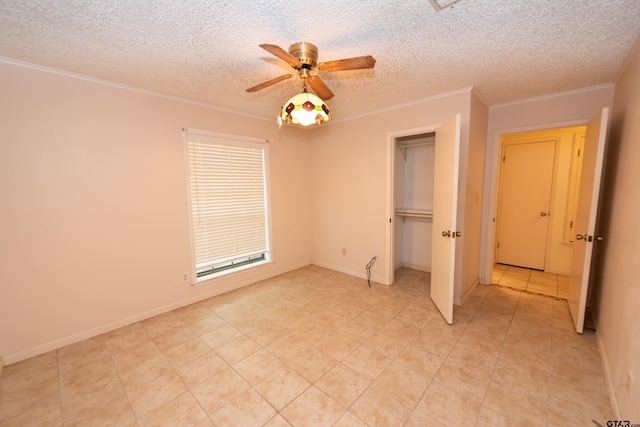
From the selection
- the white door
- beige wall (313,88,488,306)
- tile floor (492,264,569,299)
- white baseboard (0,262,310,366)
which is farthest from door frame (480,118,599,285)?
white baseboard (0,262,310,366)

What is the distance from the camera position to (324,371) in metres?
1.91

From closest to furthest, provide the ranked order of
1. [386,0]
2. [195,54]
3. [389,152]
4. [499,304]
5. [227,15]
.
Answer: [386,0], [227,15], [195,54], [499,304], [389,152]

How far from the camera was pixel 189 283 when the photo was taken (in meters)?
3.04

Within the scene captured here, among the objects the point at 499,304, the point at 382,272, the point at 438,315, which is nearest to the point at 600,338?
the point at 499,304

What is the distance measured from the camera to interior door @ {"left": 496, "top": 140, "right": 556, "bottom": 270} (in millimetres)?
3848

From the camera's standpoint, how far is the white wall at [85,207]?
2.02m

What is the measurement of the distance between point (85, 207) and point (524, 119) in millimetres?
4850

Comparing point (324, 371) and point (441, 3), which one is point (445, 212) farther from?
point (324, 371)

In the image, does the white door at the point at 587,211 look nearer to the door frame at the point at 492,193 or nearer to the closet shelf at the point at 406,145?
the door frame at the point at 492,193

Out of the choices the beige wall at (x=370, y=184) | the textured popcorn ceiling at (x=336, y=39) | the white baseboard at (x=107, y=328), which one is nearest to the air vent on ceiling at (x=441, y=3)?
the textured popcorn ceiling at (x=336, y=39)

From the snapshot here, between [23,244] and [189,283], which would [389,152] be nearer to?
[189,283]

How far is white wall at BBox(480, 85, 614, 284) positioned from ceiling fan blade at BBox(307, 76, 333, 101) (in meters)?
2.47

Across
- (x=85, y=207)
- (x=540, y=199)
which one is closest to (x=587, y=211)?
(x=540, y=199)

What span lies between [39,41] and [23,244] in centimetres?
158
